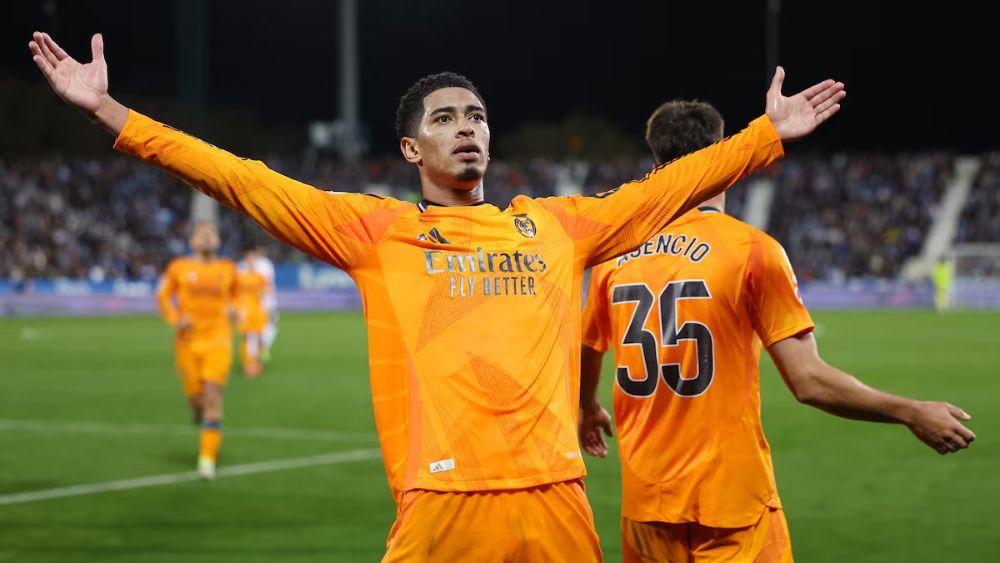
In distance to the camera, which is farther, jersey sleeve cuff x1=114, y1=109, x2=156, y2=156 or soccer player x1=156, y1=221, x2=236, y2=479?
soccer player x1=156, y1=221, x2=236, y2=479

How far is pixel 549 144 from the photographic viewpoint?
8638 cm

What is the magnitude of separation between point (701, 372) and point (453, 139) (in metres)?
1.36

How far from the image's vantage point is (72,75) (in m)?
3.12

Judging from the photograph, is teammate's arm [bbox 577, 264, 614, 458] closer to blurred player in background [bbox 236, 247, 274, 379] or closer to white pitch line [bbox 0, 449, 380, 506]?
white pitch line [bbox 0, 449, 380, 506]

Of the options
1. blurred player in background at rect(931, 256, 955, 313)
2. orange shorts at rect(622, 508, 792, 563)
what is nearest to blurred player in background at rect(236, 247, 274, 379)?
orange shorts at rect(622, 508, 792, 563)

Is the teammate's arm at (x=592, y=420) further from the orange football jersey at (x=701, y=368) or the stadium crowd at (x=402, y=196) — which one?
the stadium crowd at (x=402, y=196)

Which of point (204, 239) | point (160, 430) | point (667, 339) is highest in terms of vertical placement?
point (204, 239)

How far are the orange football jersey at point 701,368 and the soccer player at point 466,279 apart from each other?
0.75 meters

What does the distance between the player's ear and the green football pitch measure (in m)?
4.25

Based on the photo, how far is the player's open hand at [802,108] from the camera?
323 cm

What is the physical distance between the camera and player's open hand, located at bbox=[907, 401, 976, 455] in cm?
324

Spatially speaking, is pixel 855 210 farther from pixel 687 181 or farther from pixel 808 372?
pixel 687 181

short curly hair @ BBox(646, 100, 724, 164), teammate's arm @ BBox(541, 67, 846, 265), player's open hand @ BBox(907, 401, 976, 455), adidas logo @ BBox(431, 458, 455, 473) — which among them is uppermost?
short curly hair @ BBox(646, 100, 724, 164)

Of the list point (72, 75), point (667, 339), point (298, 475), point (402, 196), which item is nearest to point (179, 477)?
point (298, 475)
